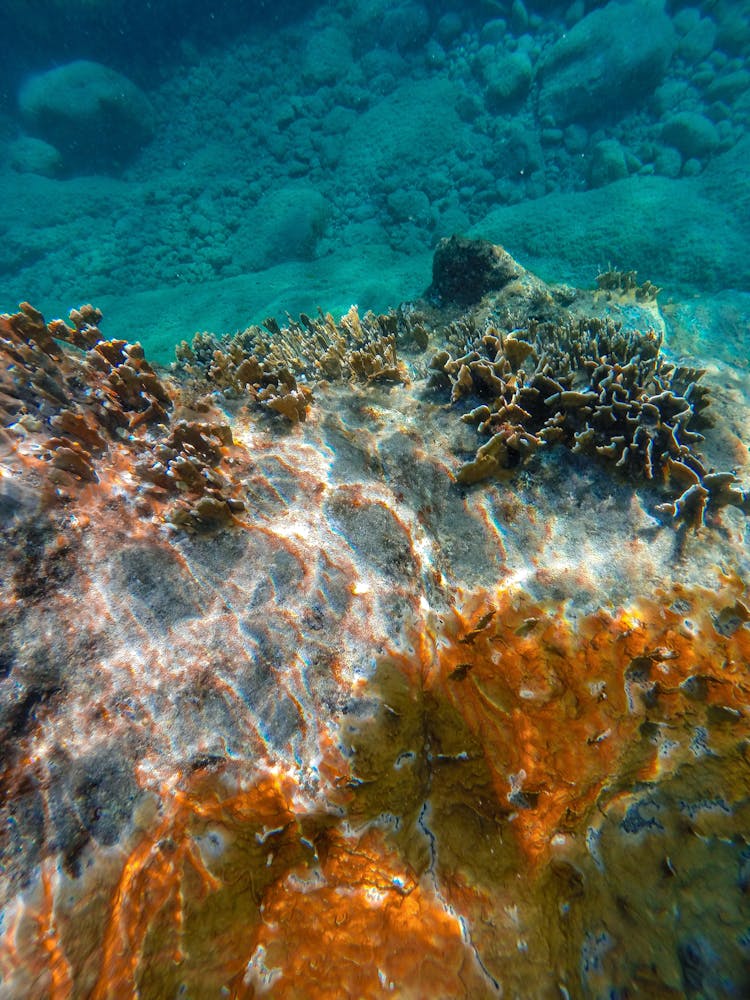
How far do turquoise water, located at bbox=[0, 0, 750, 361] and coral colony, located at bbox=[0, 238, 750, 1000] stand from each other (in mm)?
8061

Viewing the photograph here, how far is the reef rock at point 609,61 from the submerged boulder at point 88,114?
58.3 ft

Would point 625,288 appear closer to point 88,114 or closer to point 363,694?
point 363,694

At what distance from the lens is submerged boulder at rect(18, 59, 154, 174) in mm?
18281

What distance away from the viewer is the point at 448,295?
251 inches

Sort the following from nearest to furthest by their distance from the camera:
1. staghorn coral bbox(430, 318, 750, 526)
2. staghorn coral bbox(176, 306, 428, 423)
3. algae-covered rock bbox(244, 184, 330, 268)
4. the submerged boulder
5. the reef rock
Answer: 1. staghorn coral bbox(430, 318, 750, 526)
2. staghorn coral bbox(176, 306, 428, 423)
3. algae-covered rock bbox(244, 184, 330, 268)
4. the reef rock
5. the submerged boulder

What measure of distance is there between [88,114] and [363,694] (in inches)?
1059

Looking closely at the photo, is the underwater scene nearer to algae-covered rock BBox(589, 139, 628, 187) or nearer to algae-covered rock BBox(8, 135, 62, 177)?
algae-covered rock BBox(589, 139, 628, 187)

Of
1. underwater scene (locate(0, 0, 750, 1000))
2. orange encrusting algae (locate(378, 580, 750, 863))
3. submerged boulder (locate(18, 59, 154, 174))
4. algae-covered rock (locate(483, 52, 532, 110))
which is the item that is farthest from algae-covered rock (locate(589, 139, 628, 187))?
submerged boulder (locate(18, 59, 154, 174))

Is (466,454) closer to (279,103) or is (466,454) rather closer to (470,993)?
(470,993)

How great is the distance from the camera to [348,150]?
16125mm

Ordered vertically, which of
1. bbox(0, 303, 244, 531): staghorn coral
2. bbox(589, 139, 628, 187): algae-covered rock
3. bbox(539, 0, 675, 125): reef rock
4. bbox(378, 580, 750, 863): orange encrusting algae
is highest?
bbox(539, 0, 675, 125): reef rock

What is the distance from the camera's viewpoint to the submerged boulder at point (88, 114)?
18.3m

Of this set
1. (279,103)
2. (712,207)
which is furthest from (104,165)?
(712,207)

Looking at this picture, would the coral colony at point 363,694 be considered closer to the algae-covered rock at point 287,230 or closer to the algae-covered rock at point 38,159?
the algae-covered rock at point 287,230
